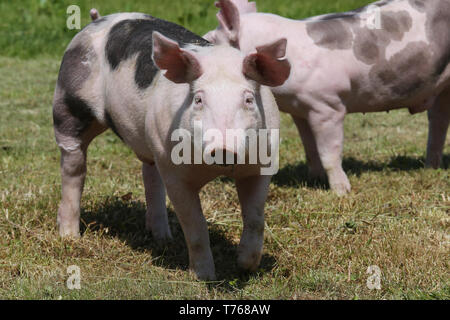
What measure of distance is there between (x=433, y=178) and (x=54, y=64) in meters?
6.54

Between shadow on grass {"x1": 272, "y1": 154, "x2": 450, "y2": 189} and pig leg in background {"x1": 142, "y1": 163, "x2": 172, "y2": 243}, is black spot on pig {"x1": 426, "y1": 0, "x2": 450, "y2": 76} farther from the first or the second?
pig leg in background {"x1": 142, "y1": 163, "x2": 172, "y2": 243}

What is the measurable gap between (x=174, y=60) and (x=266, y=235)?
1.39m

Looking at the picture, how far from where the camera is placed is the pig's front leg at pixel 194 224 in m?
3.37

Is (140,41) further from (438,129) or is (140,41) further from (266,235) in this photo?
(438,129)

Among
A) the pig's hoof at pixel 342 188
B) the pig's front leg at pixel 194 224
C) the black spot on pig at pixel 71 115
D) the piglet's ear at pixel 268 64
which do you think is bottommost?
the pig's hoof at pixel 342 188

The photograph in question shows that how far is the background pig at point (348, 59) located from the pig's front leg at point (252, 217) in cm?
156

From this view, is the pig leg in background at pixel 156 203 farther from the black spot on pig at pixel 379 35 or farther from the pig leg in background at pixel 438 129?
the pig leg in background at pixel 438 129

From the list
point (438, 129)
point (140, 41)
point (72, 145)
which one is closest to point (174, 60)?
point (140, 41)

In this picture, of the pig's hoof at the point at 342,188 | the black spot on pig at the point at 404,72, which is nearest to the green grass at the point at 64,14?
the black spot on pig at the point at 404,72

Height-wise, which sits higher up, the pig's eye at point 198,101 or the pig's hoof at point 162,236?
the pig's eye at point 198,101

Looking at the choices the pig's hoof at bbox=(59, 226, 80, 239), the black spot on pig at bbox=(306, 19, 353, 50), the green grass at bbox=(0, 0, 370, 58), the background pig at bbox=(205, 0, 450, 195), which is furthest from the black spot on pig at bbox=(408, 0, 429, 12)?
the green grass at bbox=(0, 0, 370, 58)

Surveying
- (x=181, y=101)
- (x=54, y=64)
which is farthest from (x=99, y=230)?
(x=54, y=64)

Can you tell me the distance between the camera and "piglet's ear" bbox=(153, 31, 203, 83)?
9.95ft
